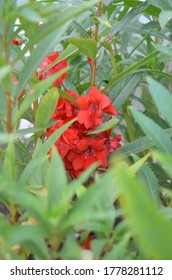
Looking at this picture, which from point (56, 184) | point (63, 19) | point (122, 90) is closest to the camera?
point (56, 184)

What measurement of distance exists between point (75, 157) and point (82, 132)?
0.14 ft

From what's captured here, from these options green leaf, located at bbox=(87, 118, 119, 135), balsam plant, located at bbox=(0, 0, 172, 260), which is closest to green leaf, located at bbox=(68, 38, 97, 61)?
balsam plant, located at bbox=(0, 0, 172, 260)

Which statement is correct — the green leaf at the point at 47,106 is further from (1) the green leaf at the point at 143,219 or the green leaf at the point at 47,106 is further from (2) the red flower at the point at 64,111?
(1) the green leaf at the point at 143,219

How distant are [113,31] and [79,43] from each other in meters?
0.25

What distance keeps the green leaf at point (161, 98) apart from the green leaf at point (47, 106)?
0.62 ft

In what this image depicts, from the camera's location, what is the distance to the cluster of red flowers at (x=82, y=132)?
761 millimetres

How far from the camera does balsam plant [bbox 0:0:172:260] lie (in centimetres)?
38

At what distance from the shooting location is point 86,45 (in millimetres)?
751

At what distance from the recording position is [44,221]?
1.26 ft

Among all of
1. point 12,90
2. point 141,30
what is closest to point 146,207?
point 12,90

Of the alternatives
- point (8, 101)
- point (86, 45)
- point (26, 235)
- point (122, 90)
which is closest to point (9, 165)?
point (8, 101)

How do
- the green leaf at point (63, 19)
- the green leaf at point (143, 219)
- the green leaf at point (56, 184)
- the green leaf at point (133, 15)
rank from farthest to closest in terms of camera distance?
the green leaf at point (133, 15)
the green leaf at point (63, 19)
the green leaf at point (56, 184)
the green leaf at point (143, 219)

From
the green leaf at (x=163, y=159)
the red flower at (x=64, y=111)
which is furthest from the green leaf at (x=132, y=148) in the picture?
the green leaf at (x=163, y=159)

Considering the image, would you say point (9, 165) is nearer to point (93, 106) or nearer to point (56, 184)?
point (56, 184)
